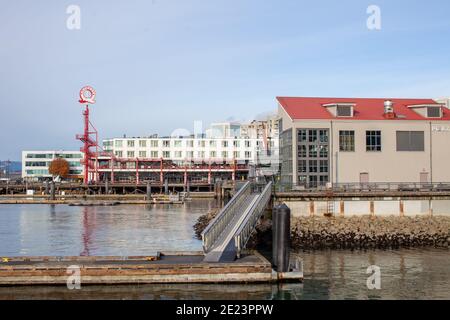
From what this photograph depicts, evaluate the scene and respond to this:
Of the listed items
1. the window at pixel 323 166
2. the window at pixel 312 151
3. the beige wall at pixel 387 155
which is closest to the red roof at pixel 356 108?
the beige wall at pixel 387 155

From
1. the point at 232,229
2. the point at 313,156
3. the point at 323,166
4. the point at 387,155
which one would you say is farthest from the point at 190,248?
the point at 387,155

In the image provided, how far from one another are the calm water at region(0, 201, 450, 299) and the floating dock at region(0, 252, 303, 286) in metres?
0.38

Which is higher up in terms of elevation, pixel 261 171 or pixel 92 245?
pixel 261 171

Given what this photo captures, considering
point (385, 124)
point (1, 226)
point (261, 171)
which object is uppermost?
point (385, 124)

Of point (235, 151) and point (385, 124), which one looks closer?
point (385, 124)

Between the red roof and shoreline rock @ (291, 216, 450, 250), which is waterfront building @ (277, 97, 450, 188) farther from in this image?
shoreline rock @ (291, 216, 450, 250)

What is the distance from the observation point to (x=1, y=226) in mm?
67438

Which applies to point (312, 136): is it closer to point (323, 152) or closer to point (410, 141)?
point (323, 152)

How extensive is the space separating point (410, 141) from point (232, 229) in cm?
3159

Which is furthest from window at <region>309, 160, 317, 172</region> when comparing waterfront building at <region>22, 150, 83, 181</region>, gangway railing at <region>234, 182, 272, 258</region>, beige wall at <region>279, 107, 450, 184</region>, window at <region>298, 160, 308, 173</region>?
waterfront building at <region>22, 150, 83, 181</region>
